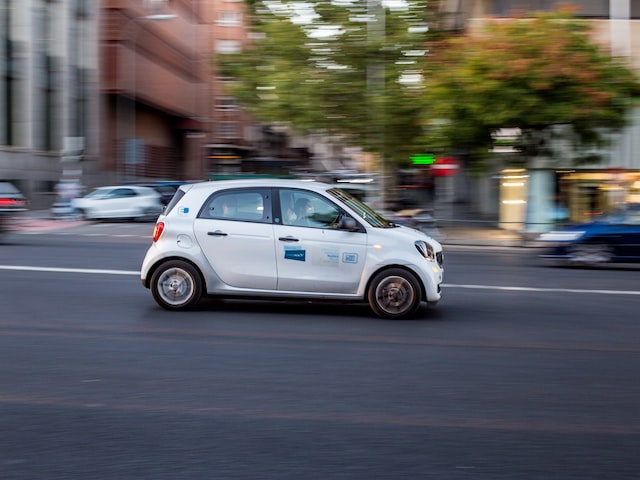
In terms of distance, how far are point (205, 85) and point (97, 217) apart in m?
41.4

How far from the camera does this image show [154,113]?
201 ft

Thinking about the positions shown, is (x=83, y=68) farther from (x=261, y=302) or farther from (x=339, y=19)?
(x=261, y=302)

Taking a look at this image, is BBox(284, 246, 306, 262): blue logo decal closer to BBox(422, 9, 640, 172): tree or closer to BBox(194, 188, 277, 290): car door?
BBox(194, 188, 277, 290): car door

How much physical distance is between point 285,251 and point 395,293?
1.29 m

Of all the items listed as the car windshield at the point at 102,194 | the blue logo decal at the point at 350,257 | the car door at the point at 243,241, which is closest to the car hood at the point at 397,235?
the blue logo decal at the point at 350,257

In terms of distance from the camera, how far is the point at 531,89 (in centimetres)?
2608

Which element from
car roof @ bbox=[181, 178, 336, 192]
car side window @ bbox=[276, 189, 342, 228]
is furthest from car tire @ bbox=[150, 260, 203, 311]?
car side window @ bbox=[276, 189, 342, 228]

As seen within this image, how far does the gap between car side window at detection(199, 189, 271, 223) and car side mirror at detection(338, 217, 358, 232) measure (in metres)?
0.81

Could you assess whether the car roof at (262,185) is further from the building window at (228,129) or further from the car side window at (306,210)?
the building window at (228,129)

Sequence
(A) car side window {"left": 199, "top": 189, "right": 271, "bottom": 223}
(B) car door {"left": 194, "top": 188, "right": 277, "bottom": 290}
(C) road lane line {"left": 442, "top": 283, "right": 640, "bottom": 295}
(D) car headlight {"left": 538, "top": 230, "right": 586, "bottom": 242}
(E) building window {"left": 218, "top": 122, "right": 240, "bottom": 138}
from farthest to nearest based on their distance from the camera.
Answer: (E) building window {"left": 218, "top": 122, "right": 240, "bottom": 138} < (D) car headlight {"left": 538, "top": 230, "right": 586, "bottom": 242} < (C) road lane line {"left": 442, "top": 283, "right": 640, "bottom": 295} < (A) car side window {"left": 199, "top": 189, "right": 271, "bottom": 223} < (B) car door {"left": 194, "top": 188, "right": 277, "bottom": 290}

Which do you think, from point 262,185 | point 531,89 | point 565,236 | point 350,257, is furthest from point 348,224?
point 531,89

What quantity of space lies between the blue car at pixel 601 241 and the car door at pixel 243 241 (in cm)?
935

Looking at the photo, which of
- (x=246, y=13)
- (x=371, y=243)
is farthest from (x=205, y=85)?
(x=371, y=243)

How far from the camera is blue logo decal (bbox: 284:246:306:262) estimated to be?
33.0 feet
